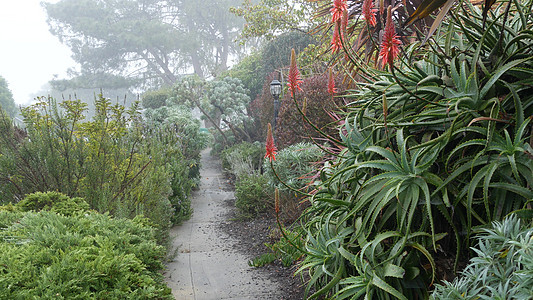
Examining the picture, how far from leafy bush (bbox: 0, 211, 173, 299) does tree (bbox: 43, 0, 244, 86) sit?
29.0 metres

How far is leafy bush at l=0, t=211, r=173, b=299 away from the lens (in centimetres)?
205

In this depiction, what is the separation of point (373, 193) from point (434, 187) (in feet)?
1.04

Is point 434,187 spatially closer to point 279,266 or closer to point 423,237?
point 423,237

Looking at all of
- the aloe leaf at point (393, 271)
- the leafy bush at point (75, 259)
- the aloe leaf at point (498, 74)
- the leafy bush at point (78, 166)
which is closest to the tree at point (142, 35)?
the leafy bush at point (78, 166)

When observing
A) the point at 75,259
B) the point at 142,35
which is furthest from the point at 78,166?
the point at 142,35

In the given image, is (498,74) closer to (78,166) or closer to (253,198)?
(78,166)

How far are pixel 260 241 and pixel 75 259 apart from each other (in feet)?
11.4

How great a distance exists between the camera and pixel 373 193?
207 cm

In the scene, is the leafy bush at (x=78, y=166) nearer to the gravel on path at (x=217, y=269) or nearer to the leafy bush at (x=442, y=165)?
the gravel on path at (x=217, y=269)

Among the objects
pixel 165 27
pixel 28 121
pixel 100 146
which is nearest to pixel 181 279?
pixel 100 146

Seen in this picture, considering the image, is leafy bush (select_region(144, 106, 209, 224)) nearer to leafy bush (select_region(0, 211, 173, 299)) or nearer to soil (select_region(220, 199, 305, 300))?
soil (select_region(220, 199, 305, 300))

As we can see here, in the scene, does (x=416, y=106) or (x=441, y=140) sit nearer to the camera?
(x=441, y=140)

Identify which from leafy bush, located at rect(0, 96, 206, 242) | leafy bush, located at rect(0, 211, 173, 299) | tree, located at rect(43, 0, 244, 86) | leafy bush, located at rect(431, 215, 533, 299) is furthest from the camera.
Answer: tree, located at rect(43, 0, 244, 86)

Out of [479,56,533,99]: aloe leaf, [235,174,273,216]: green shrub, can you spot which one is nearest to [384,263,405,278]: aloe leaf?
[479,56,533,99]: aloe leaf
